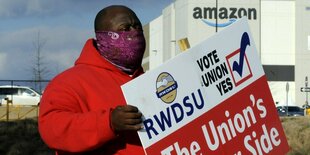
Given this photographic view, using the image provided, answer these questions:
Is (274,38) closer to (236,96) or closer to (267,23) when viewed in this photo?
(267,23)

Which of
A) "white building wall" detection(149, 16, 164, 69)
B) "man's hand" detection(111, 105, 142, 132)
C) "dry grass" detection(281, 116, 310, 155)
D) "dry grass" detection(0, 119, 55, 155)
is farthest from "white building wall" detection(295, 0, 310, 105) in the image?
"man's hand" detection(111, 105, 142, 132)

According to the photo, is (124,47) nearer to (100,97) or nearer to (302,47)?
(100,97)

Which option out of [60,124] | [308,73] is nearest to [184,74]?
[60,124]

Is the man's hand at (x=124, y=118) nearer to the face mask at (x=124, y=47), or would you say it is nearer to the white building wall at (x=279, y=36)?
the face mask at (x=124, y=47)

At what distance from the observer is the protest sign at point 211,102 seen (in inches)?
120

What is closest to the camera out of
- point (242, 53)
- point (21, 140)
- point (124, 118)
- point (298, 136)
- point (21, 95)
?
point (124, 118)

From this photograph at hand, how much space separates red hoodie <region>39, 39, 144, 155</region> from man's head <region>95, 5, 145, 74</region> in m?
0.04

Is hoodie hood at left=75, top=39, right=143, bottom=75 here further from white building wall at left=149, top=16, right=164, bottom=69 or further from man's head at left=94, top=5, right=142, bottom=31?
white building wall at left=149, top=16, right=164, bottom=69

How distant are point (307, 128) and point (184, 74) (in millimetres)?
15445

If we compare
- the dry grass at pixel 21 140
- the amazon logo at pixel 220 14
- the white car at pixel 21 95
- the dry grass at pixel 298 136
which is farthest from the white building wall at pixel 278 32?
the dry grass at pixel 298 136

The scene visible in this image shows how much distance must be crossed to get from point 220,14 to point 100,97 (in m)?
75.7

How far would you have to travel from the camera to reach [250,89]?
3.35 m

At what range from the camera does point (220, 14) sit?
78188mm

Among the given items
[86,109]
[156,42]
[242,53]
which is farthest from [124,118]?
[156,42]
